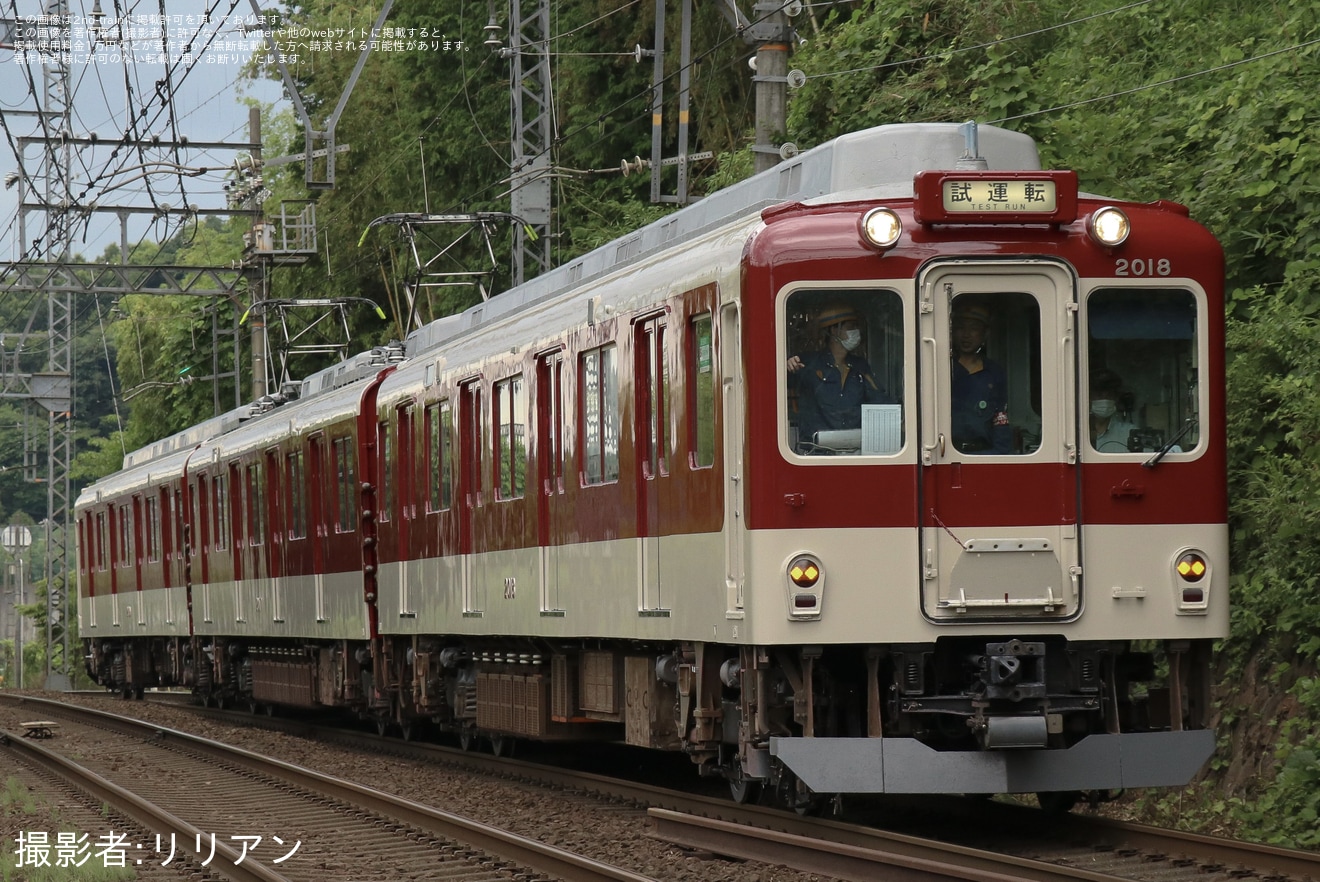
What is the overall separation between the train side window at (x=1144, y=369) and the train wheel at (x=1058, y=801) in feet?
6.42

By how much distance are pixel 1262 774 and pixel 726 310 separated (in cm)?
408

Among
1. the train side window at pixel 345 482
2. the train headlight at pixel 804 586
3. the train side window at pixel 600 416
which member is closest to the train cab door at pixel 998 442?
the train headlight at pixel 804 586

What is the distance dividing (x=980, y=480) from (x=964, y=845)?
6.06ft

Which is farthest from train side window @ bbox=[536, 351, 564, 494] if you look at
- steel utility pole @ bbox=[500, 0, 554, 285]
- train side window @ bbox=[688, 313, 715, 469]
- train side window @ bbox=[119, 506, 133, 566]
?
train side window @ bbox=[119, 506, 133, 566]

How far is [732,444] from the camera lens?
1013 cm

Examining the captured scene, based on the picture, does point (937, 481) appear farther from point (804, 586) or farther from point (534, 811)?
point (534, 811)

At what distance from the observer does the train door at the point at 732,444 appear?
1001 centimetres

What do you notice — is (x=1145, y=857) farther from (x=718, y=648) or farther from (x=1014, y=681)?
(x=718, y=648)

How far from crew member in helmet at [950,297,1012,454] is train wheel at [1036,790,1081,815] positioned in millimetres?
2060

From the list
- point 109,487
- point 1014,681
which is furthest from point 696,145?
point 1014,681

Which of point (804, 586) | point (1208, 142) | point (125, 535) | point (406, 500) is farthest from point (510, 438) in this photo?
point (125, 535)

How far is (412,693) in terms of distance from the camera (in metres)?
17.8

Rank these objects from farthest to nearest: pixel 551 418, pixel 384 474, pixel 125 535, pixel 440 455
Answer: pixel 125 535, pixel 384 474, pixel 440 455, pixel 551 418

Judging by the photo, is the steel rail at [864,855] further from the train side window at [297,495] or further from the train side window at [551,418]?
the train side window at [297,495]
